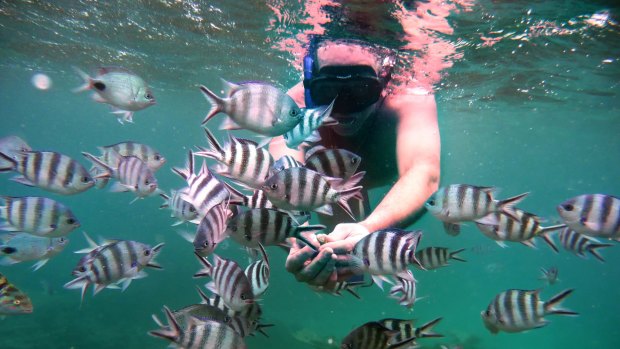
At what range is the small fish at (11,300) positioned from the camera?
11.2 feet

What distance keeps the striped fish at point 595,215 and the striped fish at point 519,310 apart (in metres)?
0.91

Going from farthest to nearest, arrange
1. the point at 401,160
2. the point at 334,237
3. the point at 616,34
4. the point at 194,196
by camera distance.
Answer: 1. the point at 616,34
2. the point at 401,160
3. the point at 334,237
4. the point at 194,196

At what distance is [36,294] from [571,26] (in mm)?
29239

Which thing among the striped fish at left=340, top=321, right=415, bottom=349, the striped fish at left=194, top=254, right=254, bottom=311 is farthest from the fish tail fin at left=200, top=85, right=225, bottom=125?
the striped fish at left=340, top=321, right=415, bottom=349

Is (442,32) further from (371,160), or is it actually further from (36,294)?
(36,294)

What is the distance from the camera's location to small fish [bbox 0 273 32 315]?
11.2ft

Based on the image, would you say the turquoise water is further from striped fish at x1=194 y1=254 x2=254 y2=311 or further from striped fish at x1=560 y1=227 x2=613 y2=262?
striped fish at x1=194 y1=254 x2=254 y2=311

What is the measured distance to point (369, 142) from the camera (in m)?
6.96

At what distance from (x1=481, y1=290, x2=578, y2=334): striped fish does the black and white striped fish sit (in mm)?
956

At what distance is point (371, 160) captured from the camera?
7.23 m

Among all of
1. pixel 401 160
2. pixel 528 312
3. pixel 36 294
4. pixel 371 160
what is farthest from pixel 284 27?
pixel 36 294

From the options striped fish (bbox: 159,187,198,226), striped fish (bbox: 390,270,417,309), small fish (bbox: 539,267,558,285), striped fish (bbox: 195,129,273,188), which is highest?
striped fish (bbox: 195,129,273,188)

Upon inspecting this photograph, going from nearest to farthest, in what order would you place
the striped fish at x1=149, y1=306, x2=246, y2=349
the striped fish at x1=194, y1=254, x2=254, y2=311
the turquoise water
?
the striped fish at x1=149, y1=306, x2=246, y2=349 → the striped fish at x1=194, y1=254, x2=254, y2=311 → the turquoise water

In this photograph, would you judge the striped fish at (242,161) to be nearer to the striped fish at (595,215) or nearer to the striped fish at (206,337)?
the striped fish at (206,337)
